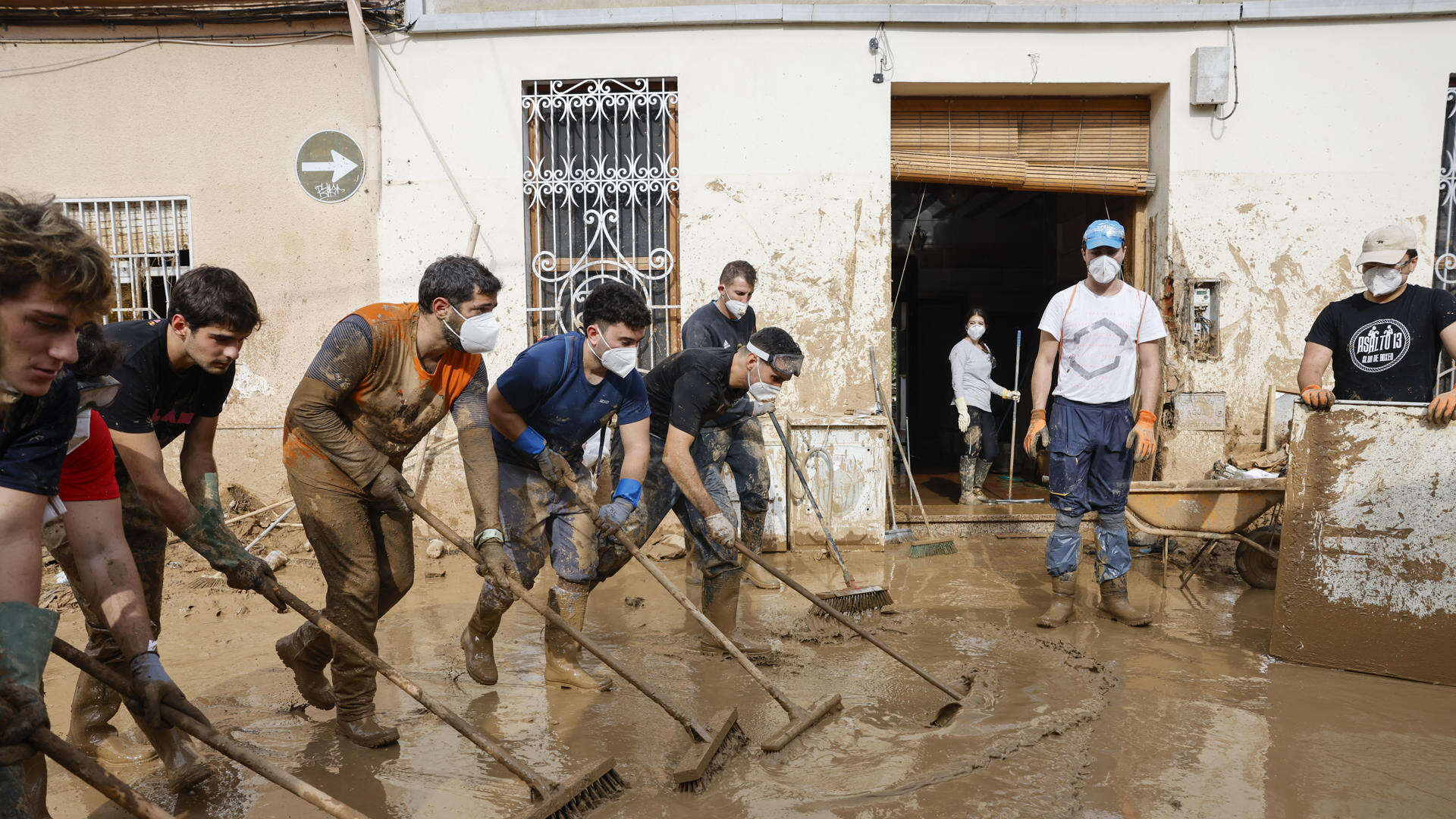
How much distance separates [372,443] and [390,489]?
26 centimetres

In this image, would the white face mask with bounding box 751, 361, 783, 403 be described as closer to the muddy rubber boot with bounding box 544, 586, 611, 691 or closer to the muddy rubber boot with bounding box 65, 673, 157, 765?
the muddy rubber boot with bounding box 544, 586, 611, 691

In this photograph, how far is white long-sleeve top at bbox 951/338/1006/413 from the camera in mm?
7902

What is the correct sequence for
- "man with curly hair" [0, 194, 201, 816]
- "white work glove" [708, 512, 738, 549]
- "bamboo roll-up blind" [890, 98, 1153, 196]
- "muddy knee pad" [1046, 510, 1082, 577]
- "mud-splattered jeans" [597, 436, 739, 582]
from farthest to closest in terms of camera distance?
"bamboo roll-up blind" [890, 98, 1153, 196]
"muddy knee pad" [1046, 510, 1082, 577]
"mud-splattered jeans" [597, 436, 739, 582]
"white work glove" [708, 512, 738, 549]
"man with curly hair" [0, 194, 201, 816]

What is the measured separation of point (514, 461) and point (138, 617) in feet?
5.37

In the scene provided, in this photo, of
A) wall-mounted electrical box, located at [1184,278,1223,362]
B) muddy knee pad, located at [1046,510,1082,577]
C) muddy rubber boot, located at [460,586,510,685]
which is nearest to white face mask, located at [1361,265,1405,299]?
muddy knee pad, located at [1046,510,1082,577]

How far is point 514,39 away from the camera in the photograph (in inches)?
260

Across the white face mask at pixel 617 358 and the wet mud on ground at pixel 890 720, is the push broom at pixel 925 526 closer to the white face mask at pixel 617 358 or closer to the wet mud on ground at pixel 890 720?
the wet mud on ground at pixel 890 720

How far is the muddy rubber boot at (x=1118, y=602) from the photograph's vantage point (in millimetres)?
4578

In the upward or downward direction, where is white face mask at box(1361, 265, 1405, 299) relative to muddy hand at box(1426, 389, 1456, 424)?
upward

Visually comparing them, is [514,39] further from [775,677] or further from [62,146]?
[775,677]

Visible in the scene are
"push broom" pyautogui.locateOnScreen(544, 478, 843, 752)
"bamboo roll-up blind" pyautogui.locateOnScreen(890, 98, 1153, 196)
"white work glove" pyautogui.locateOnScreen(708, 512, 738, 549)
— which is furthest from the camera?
"bamboo roll-up blind" pyautogui.locateOnScreen(890, 98, 1153, 196)

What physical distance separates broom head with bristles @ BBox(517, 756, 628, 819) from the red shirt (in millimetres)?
1376

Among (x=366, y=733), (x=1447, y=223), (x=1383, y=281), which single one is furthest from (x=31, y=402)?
(x=1447, y=223)

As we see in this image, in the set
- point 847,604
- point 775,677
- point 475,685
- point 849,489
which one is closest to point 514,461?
→ point 475,685
